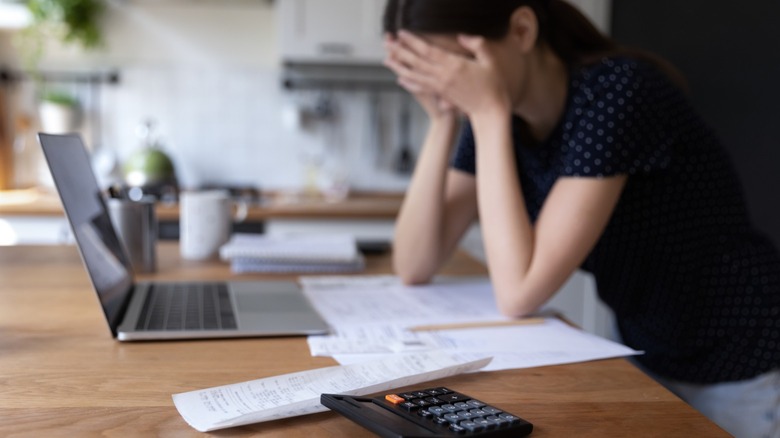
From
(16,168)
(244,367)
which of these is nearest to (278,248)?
(244,367)

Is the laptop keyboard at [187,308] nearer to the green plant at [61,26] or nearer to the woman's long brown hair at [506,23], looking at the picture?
the woman's long brown hair at [506,23]

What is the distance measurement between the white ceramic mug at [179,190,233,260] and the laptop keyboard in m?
0.27

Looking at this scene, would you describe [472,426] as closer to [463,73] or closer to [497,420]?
[497,420]

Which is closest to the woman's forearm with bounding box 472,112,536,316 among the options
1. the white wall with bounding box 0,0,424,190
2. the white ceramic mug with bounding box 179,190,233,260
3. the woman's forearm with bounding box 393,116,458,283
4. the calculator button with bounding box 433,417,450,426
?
the woman's forearm with bounding box 393,116,458,283

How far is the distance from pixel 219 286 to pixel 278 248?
24 centimetres

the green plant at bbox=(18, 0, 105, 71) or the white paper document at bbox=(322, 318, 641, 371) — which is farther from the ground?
the green plant at bbox=(18, 0, 105, 71)

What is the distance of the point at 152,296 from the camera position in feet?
3.43

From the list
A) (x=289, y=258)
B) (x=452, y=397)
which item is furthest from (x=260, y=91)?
(x=452, y=397)

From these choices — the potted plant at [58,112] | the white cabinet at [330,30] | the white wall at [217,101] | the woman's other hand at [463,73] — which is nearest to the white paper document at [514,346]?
the woman's other hand at [463,73]

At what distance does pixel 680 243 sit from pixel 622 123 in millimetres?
227

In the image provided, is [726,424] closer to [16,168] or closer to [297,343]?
[297,343]

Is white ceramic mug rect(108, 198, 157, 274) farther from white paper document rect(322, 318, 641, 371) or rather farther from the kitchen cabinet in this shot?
the kitchen cabinet

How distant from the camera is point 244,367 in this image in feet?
2.39

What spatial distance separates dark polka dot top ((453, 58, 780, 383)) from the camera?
3.46 feet
